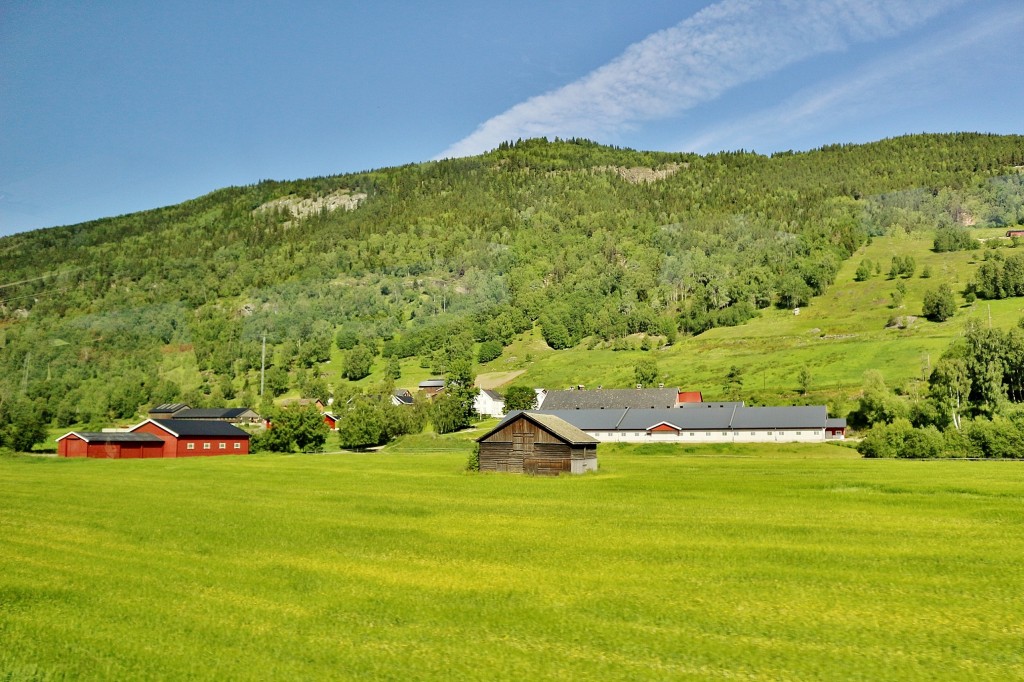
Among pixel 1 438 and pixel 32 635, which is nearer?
pixel 32 635

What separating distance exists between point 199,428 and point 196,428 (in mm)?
369

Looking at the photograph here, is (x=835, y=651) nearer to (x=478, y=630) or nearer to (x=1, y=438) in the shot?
(x=478, y=630)

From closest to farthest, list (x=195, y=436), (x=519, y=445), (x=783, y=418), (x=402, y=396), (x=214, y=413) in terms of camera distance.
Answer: (x=519, y=445)
(x=195, y=436)
(x=783, y=418)
(x=214, y=413)
(x=402, y=396)

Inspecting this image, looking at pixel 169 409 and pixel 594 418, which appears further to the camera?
pixel 169 409

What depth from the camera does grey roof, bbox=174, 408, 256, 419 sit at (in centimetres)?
14450

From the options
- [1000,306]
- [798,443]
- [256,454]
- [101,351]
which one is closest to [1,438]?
[256,454]

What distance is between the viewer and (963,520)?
3269cm

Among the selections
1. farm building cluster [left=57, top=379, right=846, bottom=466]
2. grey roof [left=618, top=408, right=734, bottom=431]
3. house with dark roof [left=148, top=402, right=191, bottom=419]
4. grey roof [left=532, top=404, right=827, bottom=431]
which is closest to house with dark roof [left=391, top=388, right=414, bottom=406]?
farm building cluster [left=57, top=379, right=846, bottom=466]

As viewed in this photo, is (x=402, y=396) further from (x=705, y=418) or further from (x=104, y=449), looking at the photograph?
(x=104, y=449)

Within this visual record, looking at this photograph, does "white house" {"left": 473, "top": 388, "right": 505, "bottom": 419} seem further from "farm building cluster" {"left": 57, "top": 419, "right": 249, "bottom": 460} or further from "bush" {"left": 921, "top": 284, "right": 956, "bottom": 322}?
"bush" {"left": 921, "top": 284, "right": 956, "bottom": 322}

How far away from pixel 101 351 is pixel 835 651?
7287 inches

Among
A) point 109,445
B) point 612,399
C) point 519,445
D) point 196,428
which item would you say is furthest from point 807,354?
point 109,445

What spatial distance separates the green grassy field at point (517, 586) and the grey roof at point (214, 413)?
4114 inches

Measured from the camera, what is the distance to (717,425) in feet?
335
